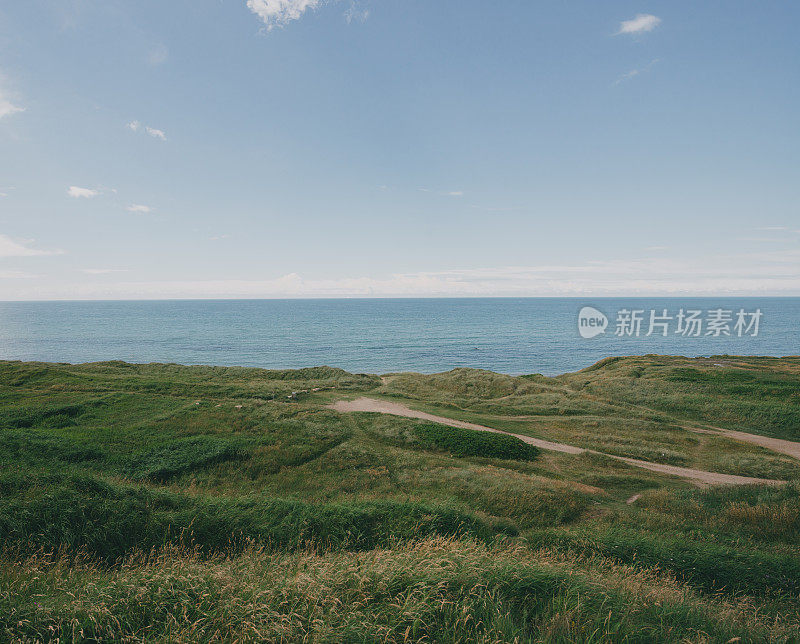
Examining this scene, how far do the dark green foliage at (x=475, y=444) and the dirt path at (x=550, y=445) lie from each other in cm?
305

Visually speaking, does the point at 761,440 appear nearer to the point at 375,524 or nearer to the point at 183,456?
the point at 375,524

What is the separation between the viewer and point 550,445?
26828 millimetres

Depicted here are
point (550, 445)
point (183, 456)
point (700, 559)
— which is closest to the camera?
point (700, 559)

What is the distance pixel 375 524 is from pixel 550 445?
18861mm

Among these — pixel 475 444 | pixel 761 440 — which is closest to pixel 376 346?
pixel 475 444

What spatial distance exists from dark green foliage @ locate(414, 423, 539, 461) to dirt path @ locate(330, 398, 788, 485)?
3.05 m

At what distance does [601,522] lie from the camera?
47.3ft

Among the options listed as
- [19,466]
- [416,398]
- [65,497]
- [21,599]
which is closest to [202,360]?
[416,398]

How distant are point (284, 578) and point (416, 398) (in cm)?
3640

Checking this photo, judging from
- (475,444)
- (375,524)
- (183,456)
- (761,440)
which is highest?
(375,524)

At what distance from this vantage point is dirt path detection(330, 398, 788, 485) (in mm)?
21219

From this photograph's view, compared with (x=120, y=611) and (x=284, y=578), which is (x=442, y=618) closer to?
(x=284, y=578)

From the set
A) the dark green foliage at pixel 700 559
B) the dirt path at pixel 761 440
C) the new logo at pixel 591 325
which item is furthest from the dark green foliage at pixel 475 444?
the new logo at pixel 591 325

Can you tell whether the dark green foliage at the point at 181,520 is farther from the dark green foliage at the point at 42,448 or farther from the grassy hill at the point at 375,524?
the dark green foliage at the point at 42,448
